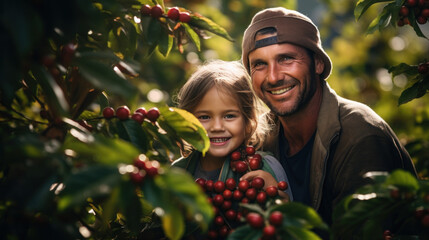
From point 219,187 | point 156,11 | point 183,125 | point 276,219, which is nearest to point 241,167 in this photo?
point 219,187

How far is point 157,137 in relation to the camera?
1551 millimetres

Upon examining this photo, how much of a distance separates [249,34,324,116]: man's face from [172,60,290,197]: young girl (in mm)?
131

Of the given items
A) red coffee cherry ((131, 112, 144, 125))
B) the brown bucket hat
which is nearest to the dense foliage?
red coffee cherry ((131, 112, 144, 125))

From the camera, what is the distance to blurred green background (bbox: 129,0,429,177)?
14.2ft

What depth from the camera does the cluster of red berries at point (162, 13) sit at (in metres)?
1.75

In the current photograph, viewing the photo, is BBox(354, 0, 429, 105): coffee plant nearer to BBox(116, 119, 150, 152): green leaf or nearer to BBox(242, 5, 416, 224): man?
BBox(242, 5, 416, 224): man

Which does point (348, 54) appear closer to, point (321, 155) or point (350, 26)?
point (350, 26)

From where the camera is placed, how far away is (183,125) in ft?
5.22

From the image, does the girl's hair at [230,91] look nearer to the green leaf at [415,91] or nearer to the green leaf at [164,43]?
the green leaf at [164,43]

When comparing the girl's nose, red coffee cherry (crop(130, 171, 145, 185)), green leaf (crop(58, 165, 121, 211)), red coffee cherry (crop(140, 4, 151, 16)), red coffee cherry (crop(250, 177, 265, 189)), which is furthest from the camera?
the girl's nose

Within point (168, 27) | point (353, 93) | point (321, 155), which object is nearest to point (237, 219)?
point (321, 155)

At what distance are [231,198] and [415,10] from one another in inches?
50.6

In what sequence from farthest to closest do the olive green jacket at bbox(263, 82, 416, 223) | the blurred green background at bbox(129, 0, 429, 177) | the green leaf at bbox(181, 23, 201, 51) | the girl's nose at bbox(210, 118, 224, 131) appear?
the blurred green background at bbox(129, 0, 429, 177) → the girl's nose at bbox(210, 118, 224, 131) → the olive green jacket at bbox(263, 82, 416, 223) → the green leaf at bbox(181, 23, 201, 51)

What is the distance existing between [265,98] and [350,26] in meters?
4.77
